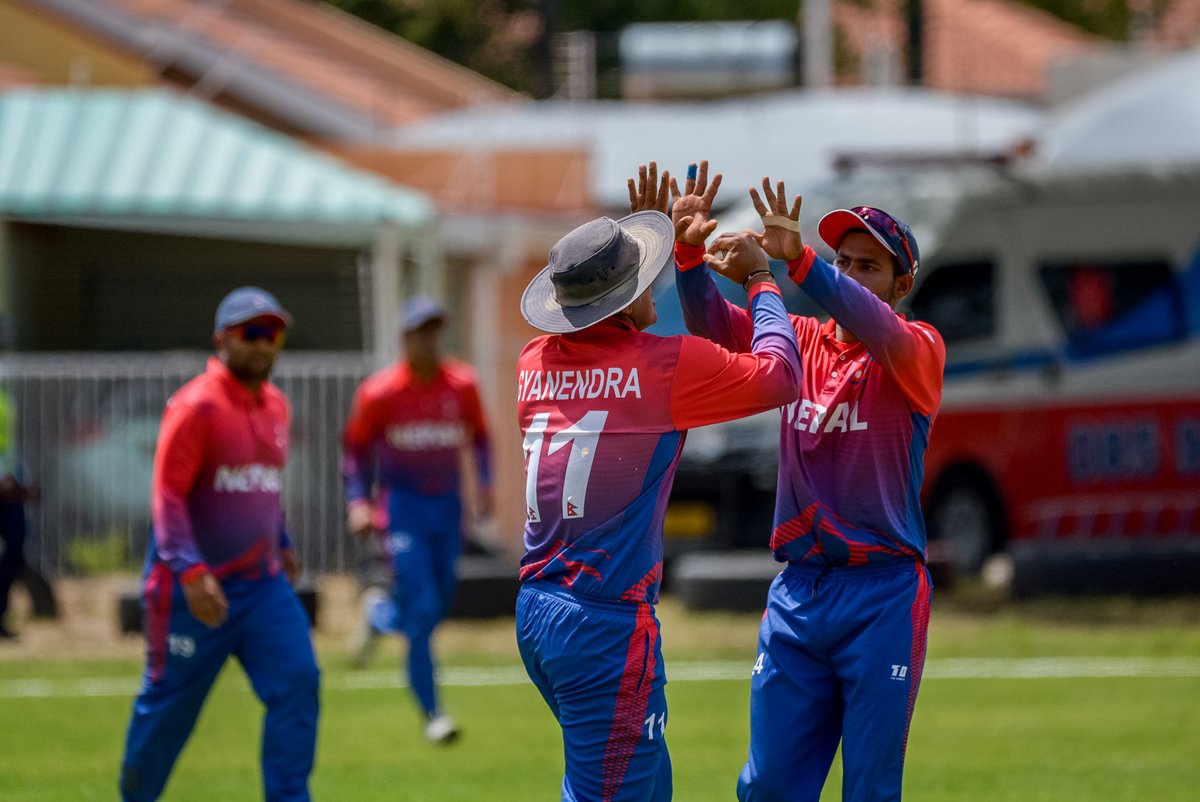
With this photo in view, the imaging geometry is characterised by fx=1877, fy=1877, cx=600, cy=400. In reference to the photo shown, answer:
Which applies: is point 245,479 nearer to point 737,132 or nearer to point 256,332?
point 256,332

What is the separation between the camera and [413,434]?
11492 millimetres

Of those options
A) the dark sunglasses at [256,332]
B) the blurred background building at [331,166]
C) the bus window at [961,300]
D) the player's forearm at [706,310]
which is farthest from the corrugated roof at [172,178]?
the player's forearm at [706,310]

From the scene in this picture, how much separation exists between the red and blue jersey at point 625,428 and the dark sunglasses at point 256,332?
8.24 feet

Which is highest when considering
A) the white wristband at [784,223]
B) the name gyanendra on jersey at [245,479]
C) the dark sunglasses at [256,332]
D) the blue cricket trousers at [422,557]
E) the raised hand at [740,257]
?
the white wristband at [784,223]

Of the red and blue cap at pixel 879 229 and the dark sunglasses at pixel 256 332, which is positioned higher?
the red and blue cap at pixel 879 229

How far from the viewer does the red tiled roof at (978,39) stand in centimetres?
4200

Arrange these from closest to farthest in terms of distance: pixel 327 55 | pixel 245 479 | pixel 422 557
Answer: pixel 245 479, pixel 422 557, pixel 327 55

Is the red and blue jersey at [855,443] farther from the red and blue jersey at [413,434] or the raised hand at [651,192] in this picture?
the red and blue jersey at [413,434]

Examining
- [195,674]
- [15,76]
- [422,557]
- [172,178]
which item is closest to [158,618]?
[195,674]

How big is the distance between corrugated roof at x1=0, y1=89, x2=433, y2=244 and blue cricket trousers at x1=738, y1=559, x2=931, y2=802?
1232 cm

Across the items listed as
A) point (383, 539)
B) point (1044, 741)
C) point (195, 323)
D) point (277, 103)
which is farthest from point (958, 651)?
point (277, 103)

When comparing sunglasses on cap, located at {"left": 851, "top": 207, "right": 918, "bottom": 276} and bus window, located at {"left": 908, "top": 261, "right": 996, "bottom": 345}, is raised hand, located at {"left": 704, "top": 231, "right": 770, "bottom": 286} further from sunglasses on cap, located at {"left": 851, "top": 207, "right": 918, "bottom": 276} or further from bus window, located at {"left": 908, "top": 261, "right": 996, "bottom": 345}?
bus window, located at {"left": 908, "top": 261, "right": 996, "bottom": 345}

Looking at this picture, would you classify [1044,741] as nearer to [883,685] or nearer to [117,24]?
[883,685]

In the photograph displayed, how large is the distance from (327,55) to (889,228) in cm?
2554
